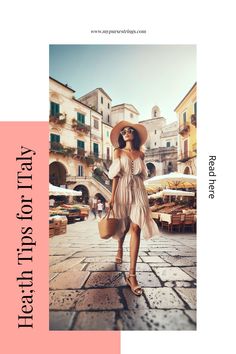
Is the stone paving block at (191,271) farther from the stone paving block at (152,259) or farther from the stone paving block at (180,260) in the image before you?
the stone paving block at (152,259)

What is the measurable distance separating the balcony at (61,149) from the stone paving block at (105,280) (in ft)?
Answer: 4.48

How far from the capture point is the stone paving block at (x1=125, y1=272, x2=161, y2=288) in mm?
1530

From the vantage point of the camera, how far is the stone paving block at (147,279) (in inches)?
60.2

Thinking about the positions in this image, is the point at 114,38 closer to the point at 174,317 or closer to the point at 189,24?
the point at 189,24

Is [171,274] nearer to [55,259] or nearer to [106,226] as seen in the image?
[106,226]

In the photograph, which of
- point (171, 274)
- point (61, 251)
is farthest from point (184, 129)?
point (61, 251)

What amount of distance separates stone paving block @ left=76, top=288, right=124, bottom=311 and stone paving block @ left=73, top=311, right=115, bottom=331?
4 centimetres

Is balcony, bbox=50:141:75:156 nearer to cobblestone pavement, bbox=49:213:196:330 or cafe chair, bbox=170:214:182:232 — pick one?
cobblestone pavement, bbox=49:213:196:330

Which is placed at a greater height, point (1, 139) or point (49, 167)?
point (1, 139)

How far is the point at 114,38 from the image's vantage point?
1.73 meters

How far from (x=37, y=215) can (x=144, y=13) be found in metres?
2.03

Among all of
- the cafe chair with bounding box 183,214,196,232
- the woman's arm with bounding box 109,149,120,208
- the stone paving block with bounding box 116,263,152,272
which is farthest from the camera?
the cafe chair with bounding box 183,214,196,232

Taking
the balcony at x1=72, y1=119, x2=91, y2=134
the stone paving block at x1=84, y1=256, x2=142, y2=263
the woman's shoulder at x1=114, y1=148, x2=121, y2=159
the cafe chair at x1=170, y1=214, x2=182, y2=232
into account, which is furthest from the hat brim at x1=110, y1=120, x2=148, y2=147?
the cafe chair at x1=170, y1=214, x2=182, y2=232

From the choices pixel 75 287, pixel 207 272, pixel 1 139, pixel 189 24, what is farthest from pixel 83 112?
pixel 207 272
